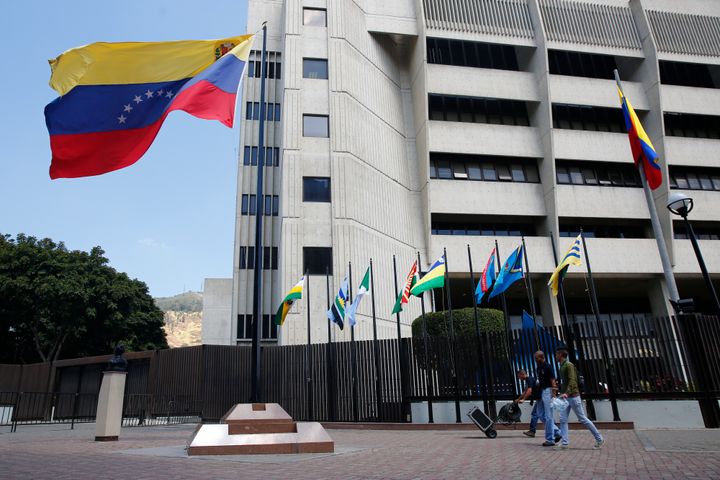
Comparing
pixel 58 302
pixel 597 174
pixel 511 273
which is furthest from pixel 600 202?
pixel 58 302

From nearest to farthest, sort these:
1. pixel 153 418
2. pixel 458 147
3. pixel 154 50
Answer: pixel 154 50 < pixel 153 418 < pixel 458 147

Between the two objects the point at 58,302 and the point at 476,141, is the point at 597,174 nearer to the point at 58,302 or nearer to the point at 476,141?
the point at 476,141

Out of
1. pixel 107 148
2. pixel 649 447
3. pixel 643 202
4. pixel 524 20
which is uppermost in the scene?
pixel 524 20

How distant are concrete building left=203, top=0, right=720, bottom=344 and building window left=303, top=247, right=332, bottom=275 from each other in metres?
0.12

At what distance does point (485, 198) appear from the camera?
30.9 m

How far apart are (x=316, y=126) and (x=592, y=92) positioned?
65.4 ft

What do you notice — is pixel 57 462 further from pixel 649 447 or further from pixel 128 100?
pixel 649 447

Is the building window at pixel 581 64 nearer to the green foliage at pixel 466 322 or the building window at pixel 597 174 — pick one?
the building window at pixel 597 174

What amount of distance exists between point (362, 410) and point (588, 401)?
731cm

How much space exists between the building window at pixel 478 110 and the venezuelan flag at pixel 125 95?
2469cm

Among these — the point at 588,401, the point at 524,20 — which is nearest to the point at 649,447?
the point at 588,401

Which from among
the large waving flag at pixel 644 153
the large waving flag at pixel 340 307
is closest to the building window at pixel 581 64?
the large waving flag at pixel 644 153

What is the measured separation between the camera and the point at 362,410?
16.9m

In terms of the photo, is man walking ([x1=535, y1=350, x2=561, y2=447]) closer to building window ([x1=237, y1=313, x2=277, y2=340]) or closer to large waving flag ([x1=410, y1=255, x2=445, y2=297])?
large waving flag ([x1=410, y1=255, x2=445, y2=297])
